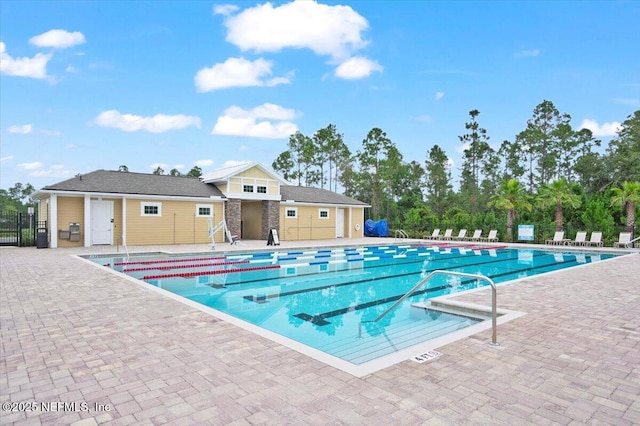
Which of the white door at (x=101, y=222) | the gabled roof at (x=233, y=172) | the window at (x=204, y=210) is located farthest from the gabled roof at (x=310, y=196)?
the white door at (x=101, y=222)

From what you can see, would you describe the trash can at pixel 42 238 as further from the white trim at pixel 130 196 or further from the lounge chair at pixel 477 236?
the lounge chair at pixel 477 236

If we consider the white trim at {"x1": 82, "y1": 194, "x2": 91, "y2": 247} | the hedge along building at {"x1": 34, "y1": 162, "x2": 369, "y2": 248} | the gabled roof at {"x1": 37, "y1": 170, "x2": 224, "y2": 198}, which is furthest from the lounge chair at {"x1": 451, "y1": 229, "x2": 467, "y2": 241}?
the white trim at {"x1": 82, "y1": 194, "x2": 91, "y2": 247}

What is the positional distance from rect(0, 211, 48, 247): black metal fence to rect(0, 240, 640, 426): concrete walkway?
43.5ft

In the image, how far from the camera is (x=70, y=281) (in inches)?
326

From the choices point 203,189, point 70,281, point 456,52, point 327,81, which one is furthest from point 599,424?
point 327,81

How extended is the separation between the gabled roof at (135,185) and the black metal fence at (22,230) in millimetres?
2067

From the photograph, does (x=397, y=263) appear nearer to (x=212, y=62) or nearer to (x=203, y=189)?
(x=203, y=189)

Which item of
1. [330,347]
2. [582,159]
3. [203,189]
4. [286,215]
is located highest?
[582,159]

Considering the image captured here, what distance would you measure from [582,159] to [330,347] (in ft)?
129

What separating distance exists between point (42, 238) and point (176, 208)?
5.72 meters

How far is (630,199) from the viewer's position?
19.5 metres

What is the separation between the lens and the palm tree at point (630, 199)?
19547 millimetres

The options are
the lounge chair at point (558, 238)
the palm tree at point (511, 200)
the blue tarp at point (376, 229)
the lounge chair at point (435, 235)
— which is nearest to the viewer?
the lounge chair at point (558, 238)

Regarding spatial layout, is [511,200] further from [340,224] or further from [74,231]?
[74,231]
